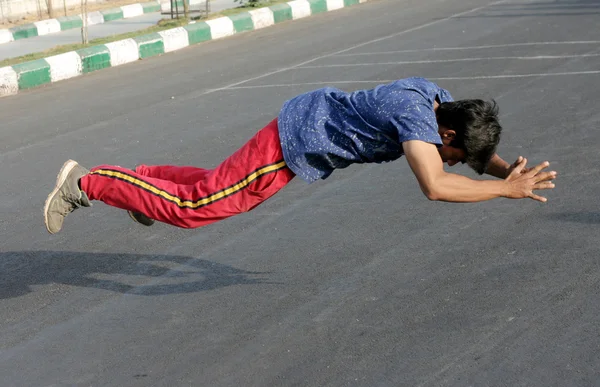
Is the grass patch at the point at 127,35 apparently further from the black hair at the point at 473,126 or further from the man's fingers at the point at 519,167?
the man's fingers at the point at 519,167

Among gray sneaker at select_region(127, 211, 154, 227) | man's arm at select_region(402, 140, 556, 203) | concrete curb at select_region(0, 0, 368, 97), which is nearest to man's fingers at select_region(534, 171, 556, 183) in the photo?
man's arm at select_region(402, 140, 556, 203)

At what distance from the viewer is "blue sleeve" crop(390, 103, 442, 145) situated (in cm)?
385

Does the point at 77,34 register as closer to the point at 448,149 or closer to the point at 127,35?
the point at 127,35

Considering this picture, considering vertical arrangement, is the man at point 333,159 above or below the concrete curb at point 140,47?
above

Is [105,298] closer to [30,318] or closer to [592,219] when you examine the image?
[30,318]

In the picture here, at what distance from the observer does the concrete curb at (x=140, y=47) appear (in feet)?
40.4

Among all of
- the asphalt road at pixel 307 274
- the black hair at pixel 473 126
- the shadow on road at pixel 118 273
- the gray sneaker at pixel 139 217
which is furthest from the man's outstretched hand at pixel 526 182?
the gray sneaker at pixel 139 217

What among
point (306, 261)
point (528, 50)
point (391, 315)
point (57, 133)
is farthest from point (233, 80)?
point (391, 315)

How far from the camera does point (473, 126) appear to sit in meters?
3.89

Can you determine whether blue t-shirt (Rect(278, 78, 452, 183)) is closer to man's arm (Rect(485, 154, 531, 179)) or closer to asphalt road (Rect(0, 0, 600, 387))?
man's arm (Rect(485, 154, 531, 179))

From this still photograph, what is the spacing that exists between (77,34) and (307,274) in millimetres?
14449

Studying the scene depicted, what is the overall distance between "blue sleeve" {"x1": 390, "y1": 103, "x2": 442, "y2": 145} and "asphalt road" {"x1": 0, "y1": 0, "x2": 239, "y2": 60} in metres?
12.1

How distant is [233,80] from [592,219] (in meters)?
6.71

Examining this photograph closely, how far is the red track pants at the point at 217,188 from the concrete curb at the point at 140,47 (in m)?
8.07
